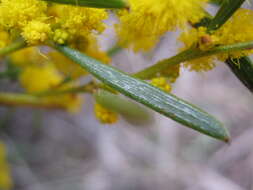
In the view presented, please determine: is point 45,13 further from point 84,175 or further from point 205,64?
point 84,175

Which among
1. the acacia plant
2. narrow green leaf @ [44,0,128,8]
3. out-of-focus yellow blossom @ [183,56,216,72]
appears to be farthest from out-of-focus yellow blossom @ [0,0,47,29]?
out-of-focus yellow blossom @ [183,56,216,72]

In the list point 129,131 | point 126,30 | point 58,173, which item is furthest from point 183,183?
point 126,30

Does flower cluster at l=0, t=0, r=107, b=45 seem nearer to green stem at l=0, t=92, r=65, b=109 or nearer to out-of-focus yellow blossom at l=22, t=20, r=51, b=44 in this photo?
out-of-focus yellow blossom at l=22, t=20, r=51, b=44

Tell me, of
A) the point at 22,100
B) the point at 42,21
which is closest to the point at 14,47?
the point at 42,21

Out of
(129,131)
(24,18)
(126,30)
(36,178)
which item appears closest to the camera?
(24,18)

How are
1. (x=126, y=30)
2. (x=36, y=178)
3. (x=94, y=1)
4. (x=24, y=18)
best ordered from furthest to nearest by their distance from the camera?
(x=36, y=178) → (x=126, y=30) → (x=24, y=18) → (x=94, y=1)

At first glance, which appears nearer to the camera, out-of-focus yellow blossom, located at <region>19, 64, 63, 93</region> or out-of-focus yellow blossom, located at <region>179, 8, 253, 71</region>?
out-of-focus yellow blossom, located at <region>179, 8, 253, 71</region>
